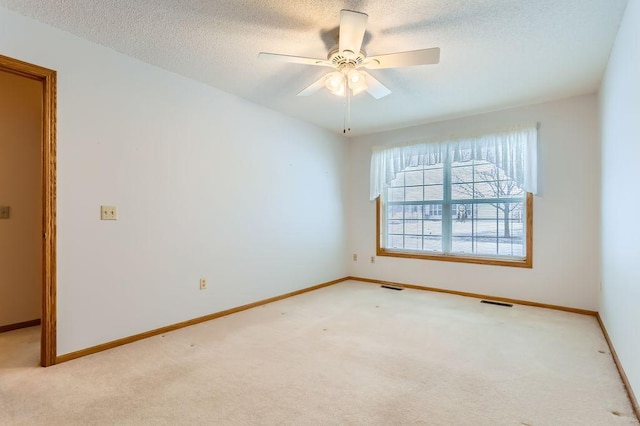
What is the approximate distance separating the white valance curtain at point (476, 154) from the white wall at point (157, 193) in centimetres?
128

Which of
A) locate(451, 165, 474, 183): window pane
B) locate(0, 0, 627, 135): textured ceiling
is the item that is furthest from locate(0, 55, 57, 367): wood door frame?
locate(451, 165, 474, 183): window pane

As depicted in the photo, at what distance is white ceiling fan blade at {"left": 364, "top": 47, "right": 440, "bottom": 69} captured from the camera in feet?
6.68

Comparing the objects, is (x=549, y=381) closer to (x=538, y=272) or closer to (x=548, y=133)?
(x=538, y=272)

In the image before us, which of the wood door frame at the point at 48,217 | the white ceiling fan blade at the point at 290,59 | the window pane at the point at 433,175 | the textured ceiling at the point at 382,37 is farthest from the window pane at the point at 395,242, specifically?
the wood door frame at the point at 48,217

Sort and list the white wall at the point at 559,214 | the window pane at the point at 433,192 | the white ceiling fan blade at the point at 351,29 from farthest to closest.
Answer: the window pane at the point at 433,192, the white wall at the point at 559,214, the white ceiling fan blade at the point at 351,29

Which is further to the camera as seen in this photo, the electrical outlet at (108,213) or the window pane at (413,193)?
the window pane at (413,193)

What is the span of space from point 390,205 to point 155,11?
3763 millimetres

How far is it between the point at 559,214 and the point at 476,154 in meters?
1.14

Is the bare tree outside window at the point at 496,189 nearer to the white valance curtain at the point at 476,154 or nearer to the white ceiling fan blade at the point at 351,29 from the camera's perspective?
the white valance curtain at the point at 476,154

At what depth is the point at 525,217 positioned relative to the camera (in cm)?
382

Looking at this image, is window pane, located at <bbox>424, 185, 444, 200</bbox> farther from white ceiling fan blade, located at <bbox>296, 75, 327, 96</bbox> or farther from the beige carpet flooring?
white ceiling fan blade, located at <bbox>296, 75, 327, 96</bbox>

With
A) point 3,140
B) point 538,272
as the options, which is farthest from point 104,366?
point 538,272

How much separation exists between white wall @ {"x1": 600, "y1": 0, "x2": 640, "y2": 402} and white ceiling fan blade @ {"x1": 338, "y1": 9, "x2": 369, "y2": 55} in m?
1.45

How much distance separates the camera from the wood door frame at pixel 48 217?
2.21 meters
